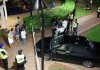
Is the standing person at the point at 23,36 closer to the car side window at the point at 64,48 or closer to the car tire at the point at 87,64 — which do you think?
the car side window at the point at 64,48

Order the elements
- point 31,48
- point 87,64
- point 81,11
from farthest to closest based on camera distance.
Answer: point 81,11, point 31,48, point 87,64

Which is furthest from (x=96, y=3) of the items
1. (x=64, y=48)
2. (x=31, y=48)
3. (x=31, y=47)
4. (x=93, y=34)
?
(x=64, y=48)

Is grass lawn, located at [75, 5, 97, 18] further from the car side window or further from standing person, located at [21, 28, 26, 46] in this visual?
the car side window

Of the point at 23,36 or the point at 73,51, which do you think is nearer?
the point at 73,51

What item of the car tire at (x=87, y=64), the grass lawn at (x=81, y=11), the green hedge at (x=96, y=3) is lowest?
the car tire at (x=87, y=64)

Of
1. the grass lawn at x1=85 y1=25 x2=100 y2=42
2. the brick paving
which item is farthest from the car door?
the grass lawn at x1=85 y1=25 x2=100 y2=42

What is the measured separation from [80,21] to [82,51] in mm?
9447

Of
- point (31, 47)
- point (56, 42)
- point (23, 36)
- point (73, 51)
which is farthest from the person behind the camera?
point (31, 47)

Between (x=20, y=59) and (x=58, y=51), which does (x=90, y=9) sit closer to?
(x=58, y=51)

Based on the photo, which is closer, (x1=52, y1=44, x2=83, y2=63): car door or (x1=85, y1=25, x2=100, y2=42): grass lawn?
(x1=52, y1=44, x2=83, y2=63): car door

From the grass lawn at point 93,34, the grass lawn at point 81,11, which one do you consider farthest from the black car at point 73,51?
the grass lawn at point 81,11

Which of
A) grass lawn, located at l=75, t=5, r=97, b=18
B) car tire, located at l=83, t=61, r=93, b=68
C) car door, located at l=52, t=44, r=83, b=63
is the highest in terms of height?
grass lawn, located at l=75, t=5, r=97, b=18

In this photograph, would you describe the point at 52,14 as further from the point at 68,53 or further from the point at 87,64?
the point at 87,64

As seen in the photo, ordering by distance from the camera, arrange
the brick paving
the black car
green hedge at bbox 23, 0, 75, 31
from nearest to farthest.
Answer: the black car → the brick paving → green hedge at bbox 23, 0, 75, 31
